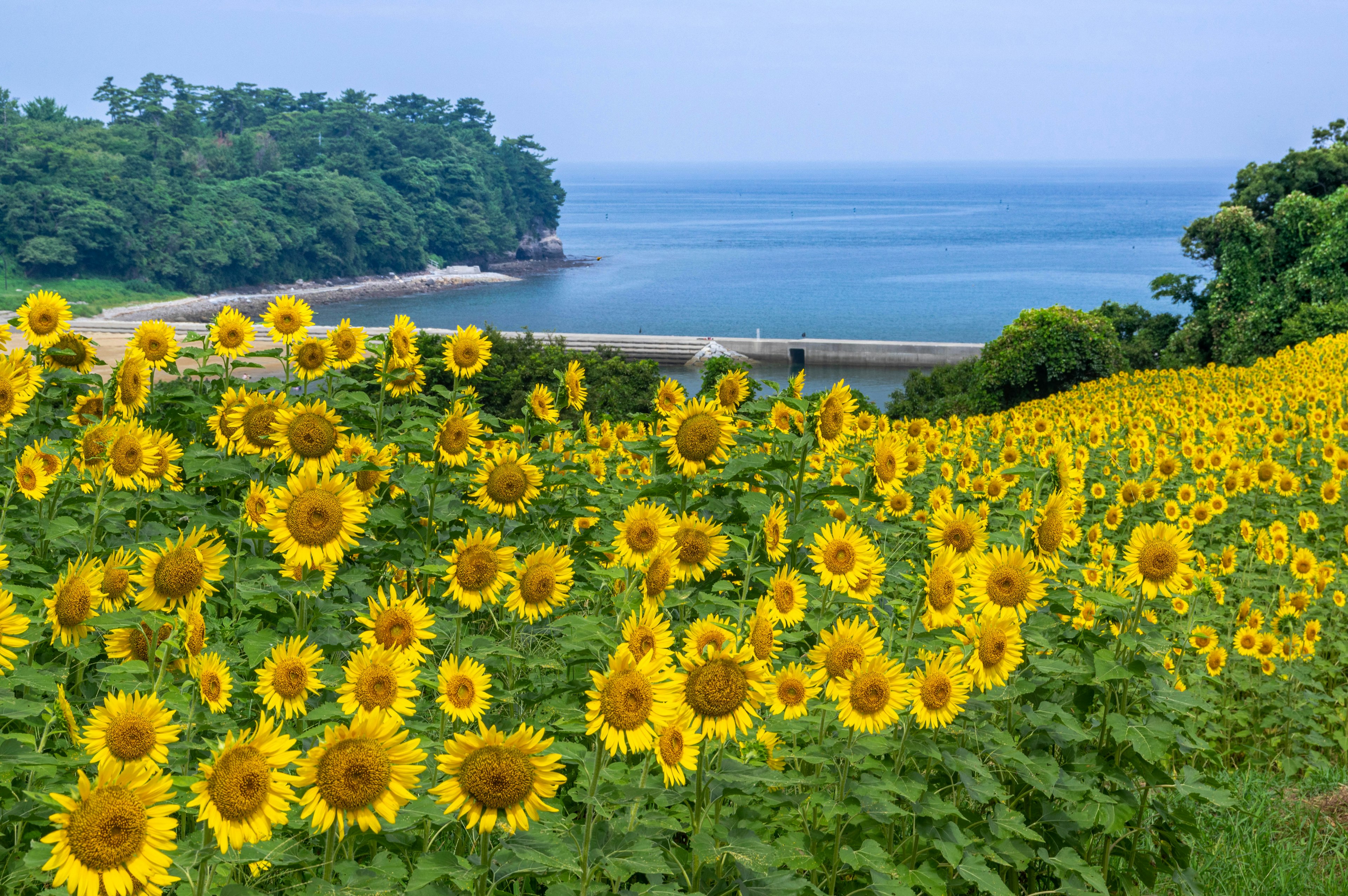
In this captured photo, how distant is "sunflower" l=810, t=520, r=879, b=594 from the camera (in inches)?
135

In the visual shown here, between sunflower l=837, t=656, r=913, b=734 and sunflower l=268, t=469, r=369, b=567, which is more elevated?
sunflower l=268, t=469, r=369, b=567

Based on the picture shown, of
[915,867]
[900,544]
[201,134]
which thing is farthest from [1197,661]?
[201,134]

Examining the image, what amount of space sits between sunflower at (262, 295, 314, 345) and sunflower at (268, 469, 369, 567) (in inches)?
66.6

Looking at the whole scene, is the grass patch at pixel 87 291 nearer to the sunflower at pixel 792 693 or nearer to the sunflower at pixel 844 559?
the sunflower at pixel 844 559

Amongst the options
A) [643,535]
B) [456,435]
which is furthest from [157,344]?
[643,535]

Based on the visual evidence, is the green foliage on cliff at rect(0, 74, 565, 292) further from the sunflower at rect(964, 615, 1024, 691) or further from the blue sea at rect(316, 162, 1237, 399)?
the sunflower at rect(964, 615, 1024, 691)

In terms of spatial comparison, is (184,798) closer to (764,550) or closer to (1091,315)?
(764,550)

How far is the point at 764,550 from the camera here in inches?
148

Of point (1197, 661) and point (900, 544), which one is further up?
point (900, 544)

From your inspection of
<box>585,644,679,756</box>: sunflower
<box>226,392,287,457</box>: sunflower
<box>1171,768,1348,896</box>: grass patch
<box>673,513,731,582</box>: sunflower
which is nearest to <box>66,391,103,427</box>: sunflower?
<box>226,392,287,457</box>: sunflower

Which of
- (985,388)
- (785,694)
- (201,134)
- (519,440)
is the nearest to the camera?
(785,694)

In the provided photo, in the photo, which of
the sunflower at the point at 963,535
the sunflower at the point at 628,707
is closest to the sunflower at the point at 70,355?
the sunflower at the point at 628,707

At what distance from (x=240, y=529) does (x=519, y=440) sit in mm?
2620

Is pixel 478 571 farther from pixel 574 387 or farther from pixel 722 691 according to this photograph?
pixel 574 387
